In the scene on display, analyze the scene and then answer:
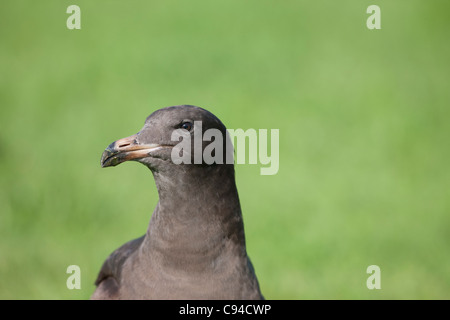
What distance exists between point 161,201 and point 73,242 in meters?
3.70

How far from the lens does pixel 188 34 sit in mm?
11320

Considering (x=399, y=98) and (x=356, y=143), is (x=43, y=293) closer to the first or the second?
(x=356, y=143)

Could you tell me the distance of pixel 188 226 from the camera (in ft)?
11.9

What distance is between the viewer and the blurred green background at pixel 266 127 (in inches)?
278

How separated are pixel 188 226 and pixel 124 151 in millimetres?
560

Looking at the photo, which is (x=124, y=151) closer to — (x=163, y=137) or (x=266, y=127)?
(x=163, y=137)

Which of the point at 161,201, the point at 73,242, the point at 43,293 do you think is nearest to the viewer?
the point at 161,201

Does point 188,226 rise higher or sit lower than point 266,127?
lower

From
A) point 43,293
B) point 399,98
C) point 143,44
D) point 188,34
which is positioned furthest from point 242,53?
point 43,293

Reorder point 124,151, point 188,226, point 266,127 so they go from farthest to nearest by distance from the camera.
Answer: point 266,127, point 188,226, point 124,151

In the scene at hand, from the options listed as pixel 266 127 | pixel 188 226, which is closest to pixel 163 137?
pixel 188 226

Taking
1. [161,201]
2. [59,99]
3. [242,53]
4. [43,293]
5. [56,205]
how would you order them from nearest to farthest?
1. [161,201]
2. [43,293]
3. [56,205]
4. [59,99]
5. [242,53]

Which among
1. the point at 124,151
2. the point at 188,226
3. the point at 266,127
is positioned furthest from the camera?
the point at 266,127
